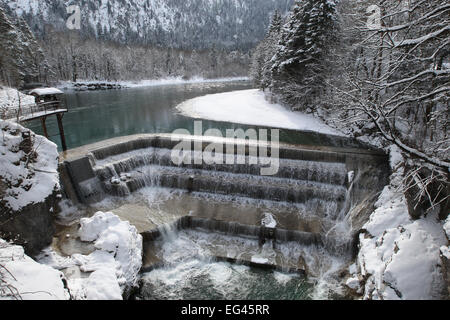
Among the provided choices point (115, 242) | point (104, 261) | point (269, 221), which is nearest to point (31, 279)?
point (104, 261)

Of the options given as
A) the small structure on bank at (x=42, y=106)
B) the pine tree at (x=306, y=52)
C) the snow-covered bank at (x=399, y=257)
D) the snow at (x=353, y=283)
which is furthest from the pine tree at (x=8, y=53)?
the snow-covered bank at (x=399, y=257)

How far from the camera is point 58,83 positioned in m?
61.9

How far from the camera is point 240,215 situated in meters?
12.9

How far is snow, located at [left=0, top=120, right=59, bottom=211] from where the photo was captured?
A: 8.92 m

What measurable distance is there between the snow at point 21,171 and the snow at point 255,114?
1769cm

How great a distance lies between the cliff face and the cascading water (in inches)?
135

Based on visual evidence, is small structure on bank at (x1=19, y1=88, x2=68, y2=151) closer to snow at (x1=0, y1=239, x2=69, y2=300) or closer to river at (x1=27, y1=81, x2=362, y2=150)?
river at (x1=27, y1=81, x2=362, y2=150)

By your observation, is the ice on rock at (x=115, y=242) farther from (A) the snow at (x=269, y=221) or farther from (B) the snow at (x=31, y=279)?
(A) the snow at (x=269, y=221)

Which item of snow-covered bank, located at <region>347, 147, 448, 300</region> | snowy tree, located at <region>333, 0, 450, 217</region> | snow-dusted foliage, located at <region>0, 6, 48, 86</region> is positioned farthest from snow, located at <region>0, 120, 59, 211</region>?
snow-dusted foliage, located at <region>0, 6, 48, 86</region>

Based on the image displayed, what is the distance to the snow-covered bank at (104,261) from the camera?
7.63 meters

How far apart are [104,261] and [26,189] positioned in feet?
11.6

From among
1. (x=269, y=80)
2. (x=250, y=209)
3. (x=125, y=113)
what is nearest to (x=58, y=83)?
(x=125, y=113)

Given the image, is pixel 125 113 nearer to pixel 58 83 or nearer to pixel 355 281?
pixel 355 281

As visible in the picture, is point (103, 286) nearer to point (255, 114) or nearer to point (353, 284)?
point (353, 284)
